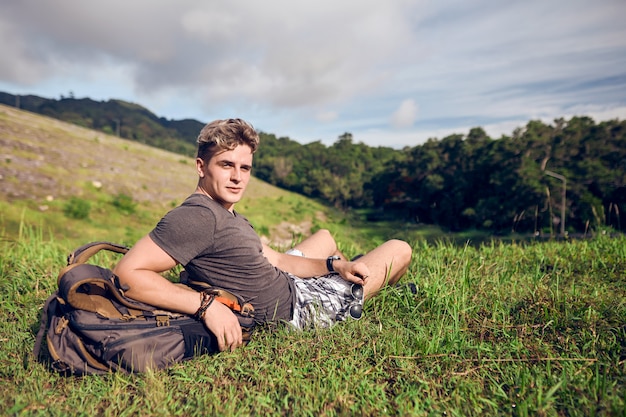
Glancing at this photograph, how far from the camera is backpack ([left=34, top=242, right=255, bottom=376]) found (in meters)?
2.16

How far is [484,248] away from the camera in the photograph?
5.29 metres

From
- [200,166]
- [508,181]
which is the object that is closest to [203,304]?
[200,166]

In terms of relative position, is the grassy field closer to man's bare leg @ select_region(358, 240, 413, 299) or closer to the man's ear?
man's bare leg @ select_region(358, 240, 413, 299)

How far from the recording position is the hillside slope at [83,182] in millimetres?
18016

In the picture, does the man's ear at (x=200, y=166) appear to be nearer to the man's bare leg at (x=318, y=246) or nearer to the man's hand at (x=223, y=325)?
the man's hand at (x=223, y=325)

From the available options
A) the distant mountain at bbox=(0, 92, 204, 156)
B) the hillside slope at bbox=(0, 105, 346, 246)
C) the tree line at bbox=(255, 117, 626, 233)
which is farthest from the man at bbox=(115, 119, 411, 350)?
the distant mountain at bbox=(0, 92, 204, 156)

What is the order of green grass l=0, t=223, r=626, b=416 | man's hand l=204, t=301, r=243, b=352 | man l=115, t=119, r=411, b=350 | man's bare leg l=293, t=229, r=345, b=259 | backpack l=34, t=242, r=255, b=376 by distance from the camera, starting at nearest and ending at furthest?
1. green grass l=0, t=223, r=626, b=416
2. backpack l=34, t=242, r=255, b=376
3. man l=115, t=119, r=411, b=350
4. man's hand l=204, t=301, r=243, b=352
5. man's bare leg l=293, t=229, r=345, b=259

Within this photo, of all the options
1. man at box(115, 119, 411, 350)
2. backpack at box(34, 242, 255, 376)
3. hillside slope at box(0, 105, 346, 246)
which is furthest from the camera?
hillside slope at box(0, 105, 346, 246)

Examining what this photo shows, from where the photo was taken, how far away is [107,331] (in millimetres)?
2174

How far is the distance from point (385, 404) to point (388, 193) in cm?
5793

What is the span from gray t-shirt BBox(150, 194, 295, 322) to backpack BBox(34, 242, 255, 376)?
37 centimetres

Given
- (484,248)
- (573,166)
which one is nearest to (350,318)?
(484,248)

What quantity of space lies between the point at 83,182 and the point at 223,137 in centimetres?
2407

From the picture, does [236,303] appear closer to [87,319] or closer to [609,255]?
[87,319]
